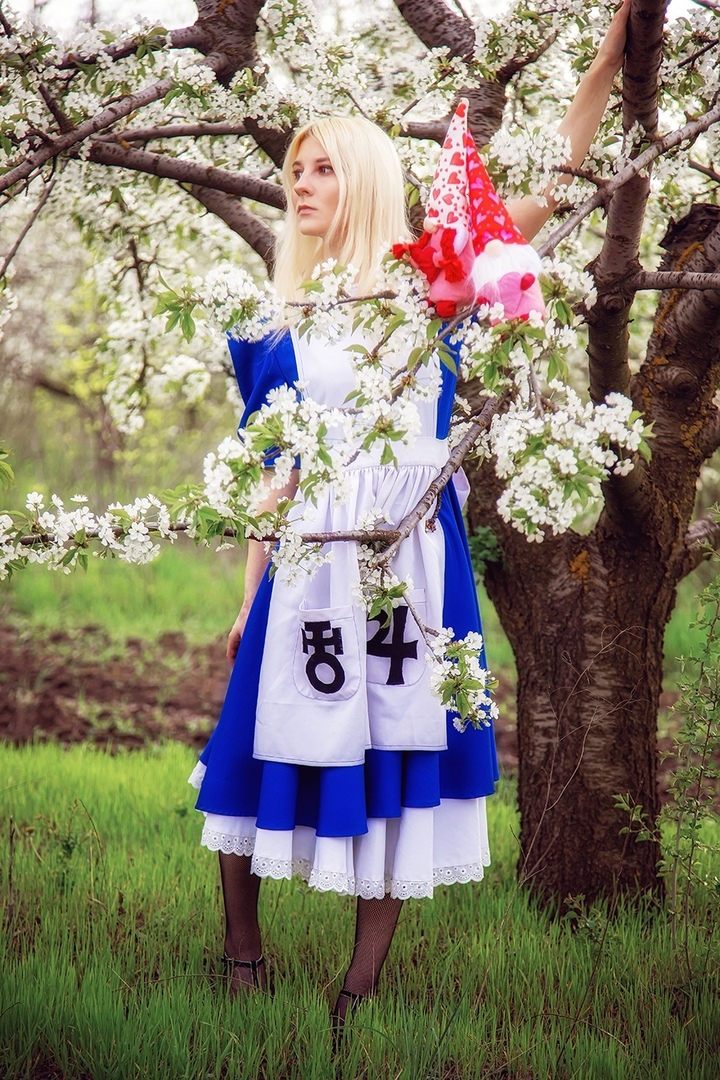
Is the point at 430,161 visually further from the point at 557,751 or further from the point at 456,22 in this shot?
the point at 557,751

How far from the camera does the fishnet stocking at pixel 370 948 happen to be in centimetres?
202

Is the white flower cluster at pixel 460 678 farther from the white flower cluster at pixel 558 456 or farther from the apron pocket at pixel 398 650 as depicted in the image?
the apron pocket at pixel 398 650

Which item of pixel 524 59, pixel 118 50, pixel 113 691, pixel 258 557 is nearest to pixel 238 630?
pixel 258 557

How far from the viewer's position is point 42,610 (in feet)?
21.1

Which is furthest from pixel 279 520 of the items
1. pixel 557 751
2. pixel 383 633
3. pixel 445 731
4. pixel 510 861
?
pixel 510 861

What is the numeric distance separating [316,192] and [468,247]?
62 centimetres

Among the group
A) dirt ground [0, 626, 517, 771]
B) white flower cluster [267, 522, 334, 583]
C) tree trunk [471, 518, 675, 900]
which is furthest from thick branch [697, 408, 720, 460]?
dirt ground [0, 626, 517, 771]

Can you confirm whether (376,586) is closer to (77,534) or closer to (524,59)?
(77,534)

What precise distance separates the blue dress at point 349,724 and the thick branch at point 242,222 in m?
0.92

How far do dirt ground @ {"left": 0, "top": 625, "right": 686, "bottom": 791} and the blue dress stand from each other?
7.65ft

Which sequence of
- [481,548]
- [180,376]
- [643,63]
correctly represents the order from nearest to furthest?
[643,63] < [481,548] < [180,376]

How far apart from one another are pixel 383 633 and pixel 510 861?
4.36 feet

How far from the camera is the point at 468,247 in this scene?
1.51m

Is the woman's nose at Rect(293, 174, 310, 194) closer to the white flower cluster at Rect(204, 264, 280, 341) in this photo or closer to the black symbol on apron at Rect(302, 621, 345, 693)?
the white flower cluster at Rect(204, 264, 280, 341)
